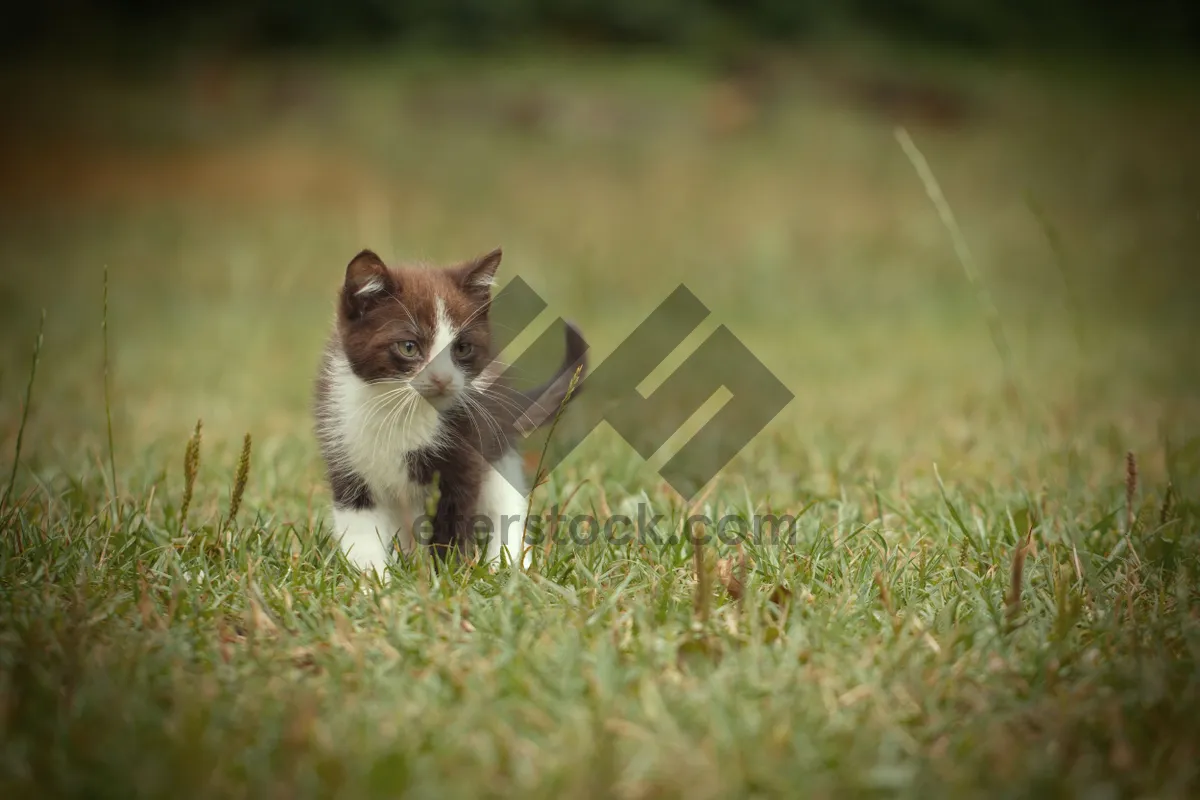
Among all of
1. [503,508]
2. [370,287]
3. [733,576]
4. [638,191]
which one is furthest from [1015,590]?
[638,191]

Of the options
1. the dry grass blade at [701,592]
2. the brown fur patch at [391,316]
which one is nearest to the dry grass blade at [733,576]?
the dry grass blade at [701,592]

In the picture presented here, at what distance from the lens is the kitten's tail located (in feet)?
8.93

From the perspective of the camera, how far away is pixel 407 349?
241 cm

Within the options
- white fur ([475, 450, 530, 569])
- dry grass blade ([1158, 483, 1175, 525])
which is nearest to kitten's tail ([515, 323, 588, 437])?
white fur ([475, 450, 530, 569])

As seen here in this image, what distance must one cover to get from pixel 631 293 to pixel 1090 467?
A: 13.6 feet

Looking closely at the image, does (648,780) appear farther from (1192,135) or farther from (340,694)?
(1192,135)

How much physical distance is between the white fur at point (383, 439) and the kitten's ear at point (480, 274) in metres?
0.14

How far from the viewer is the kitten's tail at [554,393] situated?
8.93 feet

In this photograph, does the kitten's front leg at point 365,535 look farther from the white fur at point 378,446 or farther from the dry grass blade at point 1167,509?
the dry grass blade at point 1167,509

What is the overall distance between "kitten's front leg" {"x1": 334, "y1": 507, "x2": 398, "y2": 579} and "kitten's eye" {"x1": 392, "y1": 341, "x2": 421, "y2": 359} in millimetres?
377

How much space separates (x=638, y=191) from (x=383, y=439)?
640 cm

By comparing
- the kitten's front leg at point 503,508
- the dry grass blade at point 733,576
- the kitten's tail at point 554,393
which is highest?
the kitten's tail at point 554,393

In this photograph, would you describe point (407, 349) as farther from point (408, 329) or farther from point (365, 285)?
point (365, 285)

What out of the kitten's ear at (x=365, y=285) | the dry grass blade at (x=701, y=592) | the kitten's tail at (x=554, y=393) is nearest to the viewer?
the dry grass blade at (x=701, y=592)
